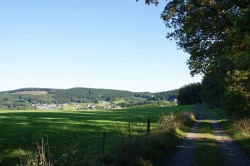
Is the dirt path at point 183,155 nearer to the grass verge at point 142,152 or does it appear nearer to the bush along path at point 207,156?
the bush along path at point 207,156

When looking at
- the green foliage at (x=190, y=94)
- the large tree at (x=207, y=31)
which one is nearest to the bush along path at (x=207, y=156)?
the large tree at (x=207, y=31)

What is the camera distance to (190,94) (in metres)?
195

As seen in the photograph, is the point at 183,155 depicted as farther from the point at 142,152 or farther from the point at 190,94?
the point at 190,94

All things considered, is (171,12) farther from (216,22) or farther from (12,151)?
(12,151)

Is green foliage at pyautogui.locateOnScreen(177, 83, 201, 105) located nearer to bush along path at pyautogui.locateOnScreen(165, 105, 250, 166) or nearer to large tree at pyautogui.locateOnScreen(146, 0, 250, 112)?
bush along path at pyautogui.locateOnScreen(165, 105, 250, 166)

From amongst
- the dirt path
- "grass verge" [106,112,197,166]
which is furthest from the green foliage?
"grass verge" [106,112,197,166]

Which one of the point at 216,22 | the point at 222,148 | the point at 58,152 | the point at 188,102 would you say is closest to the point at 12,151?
the point at 58,152

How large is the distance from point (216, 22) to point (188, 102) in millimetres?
179180

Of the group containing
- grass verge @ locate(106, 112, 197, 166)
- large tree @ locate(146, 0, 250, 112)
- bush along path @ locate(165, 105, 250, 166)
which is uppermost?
large tree @ locate(146, 0, 250, 112)

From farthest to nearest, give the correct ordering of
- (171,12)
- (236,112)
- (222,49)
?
(236,112) < (222,49) < (171,12)

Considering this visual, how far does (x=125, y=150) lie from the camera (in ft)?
58.0

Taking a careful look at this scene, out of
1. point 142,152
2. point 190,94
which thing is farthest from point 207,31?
point 190,94

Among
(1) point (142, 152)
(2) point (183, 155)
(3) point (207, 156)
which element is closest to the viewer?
(1) point (142, 152)

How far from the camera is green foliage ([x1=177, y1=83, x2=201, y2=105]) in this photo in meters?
191
